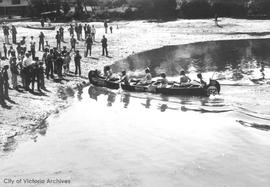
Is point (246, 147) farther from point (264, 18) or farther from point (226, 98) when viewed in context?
point (264, 18)

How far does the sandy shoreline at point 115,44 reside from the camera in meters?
20.7

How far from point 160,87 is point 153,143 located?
342 inches

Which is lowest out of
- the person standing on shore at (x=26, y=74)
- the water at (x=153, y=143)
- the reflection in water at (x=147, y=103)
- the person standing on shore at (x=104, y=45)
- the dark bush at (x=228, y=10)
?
the water at (x=153, y=143)

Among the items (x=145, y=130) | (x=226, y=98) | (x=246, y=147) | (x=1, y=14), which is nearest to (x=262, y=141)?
(x=246, y=147)

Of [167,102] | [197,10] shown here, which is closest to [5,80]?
[167,102]

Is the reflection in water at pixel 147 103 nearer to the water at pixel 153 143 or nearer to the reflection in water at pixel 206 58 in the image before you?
the water at pixel 153 143

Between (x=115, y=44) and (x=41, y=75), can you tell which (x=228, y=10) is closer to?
(x=115, y=44)

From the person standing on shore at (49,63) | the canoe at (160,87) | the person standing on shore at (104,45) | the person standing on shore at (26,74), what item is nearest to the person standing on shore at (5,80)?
the person standing on shore at (26,74)

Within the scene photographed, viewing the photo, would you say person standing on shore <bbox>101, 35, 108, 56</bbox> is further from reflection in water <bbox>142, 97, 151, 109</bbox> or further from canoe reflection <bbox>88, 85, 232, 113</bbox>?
reflection in water <bbox>142, 97, 151, 109</bbox>

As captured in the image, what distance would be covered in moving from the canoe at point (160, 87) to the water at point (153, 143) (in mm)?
446

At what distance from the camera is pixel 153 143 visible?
18391mm

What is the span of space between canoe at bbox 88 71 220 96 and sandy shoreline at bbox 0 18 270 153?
1.65 meters

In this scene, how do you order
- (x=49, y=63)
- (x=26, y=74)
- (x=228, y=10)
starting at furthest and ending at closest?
1. (x=228, y=10)
2. (x=49, y=63)
3. (x=26, y=74)

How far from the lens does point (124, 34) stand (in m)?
58.6
